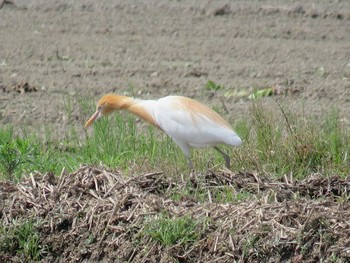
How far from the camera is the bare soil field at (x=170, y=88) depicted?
650 centimetres

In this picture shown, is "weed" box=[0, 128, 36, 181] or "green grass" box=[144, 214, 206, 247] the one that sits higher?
"weed" box=[0, 128, 36, 181]

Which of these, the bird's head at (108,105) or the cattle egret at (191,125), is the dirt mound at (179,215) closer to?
the cattle egret at (191,125)

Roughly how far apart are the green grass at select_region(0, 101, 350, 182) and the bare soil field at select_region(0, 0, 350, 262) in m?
0.58

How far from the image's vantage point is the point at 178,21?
13.2 m

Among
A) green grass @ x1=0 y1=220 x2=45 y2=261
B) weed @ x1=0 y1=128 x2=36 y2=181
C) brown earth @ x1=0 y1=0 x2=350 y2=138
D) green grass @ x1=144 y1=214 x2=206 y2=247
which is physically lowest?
brown earth @ x1=0 y1=0 x2=350 y2=138

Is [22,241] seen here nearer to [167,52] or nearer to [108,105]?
[108,105]

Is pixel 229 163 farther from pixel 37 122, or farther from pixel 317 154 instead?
pixel 37 122

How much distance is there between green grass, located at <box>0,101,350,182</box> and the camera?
8058mm

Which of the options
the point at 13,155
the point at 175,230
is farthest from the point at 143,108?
the point at 175,230

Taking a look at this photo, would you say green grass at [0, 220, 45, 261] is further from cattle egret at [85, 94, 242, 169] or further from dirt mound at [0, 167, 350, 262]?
cattle egret at [85, 94, 242, 169]

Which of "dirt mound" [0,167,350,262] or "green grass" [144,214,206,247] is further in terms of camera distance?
"green grass" [144,214,206,247]

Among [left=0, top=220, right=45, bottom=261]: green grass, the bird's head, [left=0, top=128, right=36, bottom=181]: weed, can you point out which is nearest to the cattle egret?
the bird's head

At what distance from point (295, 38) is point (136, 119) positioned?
10.1 ft

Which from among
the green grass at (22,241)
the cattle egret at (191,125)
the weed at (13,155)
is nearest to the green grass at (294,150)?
A: the cattle egret at (191,125)
